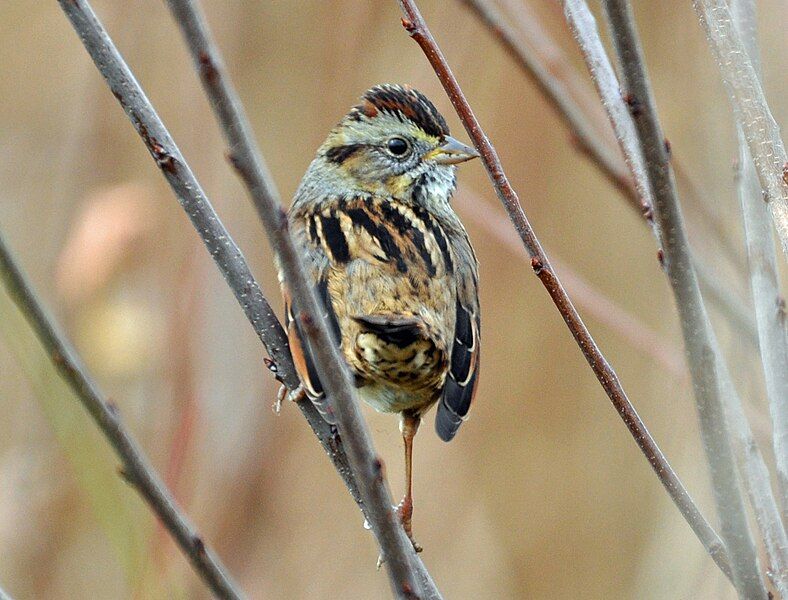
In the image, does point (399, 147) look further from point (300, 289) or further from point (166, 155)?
point (300, 289)

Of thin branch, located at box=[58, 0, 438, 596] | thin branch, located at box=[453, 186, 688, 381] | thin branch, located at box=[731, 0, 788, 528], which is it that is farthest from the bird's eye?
thin branch, located at box=[731, 0, 788, 528]

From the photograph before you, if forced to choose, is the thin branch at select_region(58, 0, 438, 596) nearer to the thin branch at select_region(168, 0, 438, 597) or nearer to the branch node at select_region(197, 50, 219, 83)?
the thin branch at select_region(168, 0, 438, 597)

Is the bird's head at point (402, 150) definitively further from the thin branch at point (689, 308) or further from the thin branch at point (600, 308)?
the thin branch at point (689, 308)

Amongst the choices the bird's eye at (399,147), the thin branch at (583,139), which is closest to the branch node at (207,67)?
the thin branch at (583,139)

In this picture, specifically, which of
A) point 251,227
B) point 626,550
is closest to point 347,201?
point 251,227

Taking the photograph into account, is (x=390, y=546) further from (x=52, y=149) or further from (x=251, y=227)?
(x=52, y=149)
